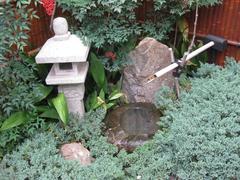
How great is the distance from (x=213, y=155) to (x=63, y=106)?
4.53 ft

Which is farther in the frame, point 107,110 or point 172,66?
point 107,110

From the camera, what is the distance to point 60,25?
280 cm

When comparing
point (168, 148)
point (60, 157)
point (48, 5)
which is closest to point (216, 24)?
point (168, 148)

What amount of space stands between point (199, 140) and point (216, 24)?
1.66 m

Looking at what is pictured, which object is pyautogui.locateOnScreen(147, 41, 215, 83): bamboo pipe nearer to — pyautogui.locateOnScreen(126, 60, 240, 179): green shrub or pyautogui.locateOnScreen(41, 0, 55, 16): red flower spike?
pyautogui.locateOnScreen(126, 60, 240, 179): green shrub

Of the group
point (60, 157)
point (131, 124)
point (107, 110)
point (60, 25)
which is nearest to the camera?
point (60, 157)

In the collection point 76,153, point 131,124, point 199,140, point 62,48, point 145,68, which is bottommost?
point 76,153

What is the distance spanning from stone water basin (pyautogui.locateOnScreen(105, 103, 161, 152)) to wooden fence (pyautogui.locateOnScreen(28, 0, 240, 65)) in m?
1.16

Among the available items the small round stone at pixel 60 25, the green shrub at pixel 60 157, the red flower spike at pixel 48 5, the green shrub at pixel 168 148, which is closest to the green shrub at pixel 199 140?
the green shrub at pixel 168 148

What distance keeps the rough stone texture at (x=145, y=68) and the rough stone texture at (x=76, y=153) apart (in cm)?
96

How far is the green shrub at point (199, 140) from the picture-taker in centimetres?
231

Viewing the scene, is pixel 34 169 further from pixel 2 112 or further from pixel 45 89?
pixel 45 89

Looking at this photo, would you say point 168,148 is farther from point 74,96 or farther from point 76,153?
point 74,96

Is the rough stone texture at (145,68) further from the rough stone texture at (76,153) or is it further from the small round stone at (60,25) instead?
the rough stone texture at (76,153)
